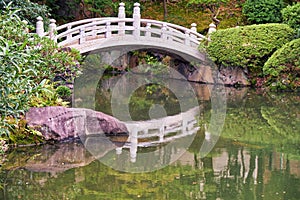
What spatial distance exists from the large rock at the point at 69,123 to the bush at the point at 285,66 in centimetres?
649

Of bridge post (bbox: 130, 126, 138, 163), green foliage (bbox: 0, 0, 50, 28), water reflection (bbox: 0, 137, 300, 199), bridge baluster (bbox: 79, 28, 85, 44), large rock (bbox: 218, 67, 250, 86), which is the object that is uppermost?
green foliage (bbox: 0, 0, 50, 28)

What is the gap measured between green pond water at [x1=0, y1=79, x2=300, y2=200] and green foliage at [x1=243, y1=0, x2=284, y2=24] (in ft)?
23.6

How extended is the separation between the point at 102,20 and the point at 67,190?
8.20m

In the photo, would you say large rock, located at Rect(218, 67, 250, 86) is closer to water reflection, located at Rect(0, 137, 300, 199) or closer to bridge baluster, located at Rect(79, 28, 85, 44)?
bridge baluster, located at Rect(79, 28, 85, 44)

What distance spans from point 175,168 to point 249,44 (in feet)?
28.5

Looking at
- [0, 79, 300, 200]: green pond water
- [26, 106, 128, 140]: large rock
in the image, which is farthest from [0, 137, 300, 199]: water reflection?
[26, 106, 128, 140]: large rock

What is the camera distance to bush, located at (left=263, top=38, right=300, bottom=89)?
14.5 m

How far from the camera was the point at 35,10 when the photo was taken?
46.6 feet

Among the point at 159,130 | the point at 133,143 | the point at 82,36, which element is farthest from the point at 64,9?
the point at 133,143

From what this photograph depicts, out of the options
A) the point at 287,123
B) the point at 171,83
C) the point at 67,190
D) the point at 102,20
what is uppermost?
the point at 102,20

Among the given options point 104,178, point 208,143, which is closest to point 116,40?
point 208,143

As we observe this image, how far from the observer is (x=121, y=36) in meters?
14.4

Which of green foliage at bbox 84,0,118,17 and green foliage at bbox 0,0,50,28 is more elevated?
green foliage at bbox 84,0,118,17

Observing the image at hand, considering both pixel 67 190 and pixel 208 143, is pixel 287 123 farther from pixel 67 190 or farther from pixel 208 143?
pixel 67 190
